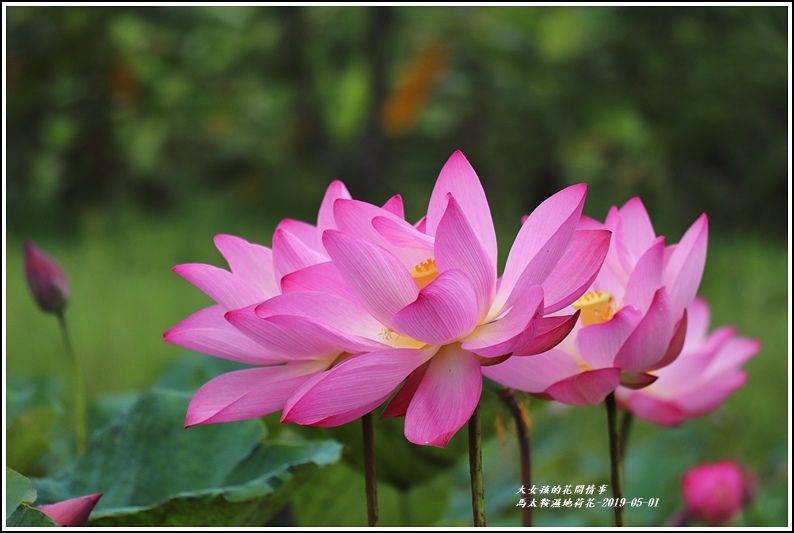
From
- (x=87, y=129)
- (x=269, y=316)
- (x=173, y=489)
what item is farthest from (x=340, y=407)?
(x=87, y=129)

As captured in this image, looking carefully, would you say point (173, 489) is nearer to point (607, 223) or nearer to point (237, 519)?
point (237, 519)

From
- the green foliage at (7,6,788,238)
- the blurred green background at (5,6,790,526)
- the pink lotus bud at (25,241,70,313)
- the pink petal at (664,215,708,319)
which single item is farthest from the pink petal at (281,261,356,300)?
the green foliage at (7,6,788,238)

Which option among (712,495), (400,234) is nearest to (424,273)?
(400,234)

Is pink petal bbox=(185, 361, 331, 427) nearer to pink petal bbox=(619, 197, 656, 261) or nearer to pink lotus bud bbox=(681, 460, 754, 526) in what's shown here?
pink petal bbox=(619, 197, 656, 261)

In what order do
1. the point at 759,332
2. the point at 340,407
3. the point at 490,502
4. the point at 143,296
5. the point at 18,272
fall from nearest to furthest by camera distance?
1. the point at 340,407
2. the point at 490,502
3. the point at 759,332
4. the point at 143,296
5. the point at 18,272

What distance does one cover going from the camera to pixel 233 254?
0.25 meters

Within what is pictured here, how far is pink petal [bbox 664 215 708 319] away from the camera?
26 cm

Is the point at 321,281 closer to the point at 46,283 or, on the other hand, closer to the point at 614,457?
the point at 614,457

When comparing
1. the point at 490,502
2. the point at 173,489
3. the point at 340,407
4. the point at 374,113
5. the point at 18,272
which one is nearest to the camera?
the point at 340,407

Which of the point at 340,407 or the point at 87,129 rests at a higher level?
the point at 87,129

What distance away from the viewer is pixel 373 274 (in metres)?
0.21

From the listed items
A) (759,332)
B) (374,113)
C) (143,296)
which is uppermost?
(374,113)

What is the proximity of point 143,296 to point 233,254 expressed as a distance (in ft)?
4.17

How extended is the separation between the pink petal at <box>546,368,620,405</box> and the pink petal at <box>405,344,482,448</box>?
0.04 m
